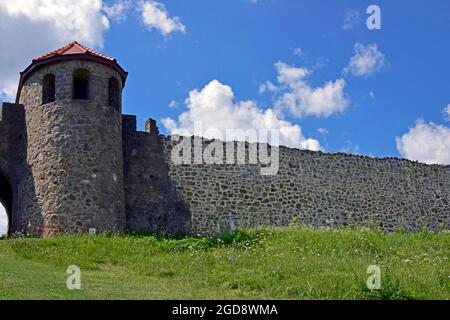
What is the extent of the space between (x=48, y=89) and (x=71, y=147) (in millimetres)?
2481

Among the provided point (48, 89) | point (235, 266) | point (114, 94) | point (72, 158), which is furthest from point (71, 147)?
point (235, 266)

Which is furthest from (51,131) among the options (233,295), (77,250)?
(233,295)

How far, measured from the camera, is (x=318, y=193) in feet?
74.9

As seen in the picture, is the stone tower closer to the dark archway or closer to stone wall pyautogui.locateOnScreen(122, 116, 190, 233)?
stone wall pyautogui.locateOnScreen(122, 116, 190, 233)

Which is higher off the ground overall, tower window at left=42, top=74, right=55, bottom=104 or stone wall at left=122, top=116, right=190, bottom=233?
tower window at left=42, top=74, right=55, bottom=104

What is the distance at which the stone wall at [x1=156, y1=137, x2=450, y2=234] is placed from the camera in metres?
21.0

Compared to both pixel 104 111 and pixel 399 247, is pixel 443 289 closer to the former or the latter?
pixel 399 247

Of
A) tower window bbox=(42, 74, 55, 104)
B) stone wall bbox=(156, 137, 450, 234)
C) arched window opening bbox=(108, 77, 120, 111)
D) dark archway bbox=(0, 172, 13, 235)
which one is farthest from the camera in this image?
dark archway bbox=(0, 172, 13, 235)

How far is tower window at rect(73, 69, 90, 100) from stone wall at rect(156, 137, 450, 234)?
316 centimetres

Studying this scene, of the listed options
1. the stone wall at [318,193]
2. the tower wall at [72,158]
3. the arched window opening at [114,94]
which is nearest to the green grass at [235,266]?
the tower wall at [72,158]

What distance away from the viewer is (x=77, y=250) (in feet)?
50.8

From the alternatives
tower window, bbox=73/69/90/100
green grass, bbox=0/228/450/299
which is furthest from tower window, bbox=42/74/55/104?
green grass, bbox=0/228/450/299

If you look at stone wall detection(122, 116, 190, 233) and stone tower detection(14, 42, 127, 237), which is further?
stone wall detection(122, 116, 190, 233)

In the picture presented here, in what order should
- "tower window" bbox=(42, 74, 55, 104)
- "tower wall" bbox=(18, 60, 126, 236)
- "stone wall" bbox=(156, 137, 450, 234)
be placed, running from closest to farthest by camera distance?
"tower wall" bbox=(18, 60, 126, 236) → "tower window" bbox=(42, 74, 55, 104) → "stone wall" bbox=(156, 137, 450, 234)
